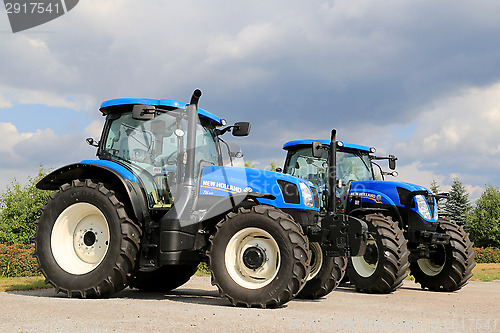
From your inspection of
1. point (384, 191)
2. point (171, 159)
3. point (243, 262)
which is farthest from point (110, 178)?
point (384, 191)

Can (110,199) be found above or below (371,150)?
below

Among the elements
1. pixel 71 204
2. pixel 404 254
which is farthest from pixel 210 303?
pixel 404 254

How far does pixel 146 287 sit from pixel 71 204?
7.46 ft

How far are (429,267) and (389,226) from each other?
2196 millimetres

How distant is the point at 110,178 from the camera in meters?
7.99

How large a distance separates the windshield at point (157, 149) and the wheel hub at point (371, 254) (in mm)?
4009

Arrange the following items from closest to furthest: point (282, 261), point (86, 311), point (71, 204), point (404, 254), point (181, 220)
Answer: point (86, 311)
point (282, 261)
point (181, 220)
point (71, 204)
point (404, 254)

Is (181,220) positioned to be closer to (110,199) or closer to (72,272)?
(110,199)

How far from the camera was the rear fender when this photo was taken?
752 centimetres

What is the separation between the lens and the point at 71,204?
7.88m

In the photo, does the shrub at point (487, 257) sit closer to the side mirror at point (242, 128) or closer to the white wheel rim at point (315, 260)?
the white wheel rim at point (315, 260)

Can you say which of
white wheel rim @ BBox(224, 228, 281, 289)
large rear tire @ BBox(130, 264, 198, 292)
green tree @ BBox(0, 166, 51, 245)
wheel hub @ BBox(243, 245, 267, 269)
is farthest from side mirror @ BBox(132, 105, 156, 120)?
green tree @ BBox(0, 166, 51, 245)

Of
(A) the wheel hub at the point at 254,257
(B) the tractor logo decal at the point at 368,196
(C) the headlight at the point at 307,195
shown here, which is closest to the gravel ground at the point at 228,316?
(A) the wheel hub at the point at 254,257

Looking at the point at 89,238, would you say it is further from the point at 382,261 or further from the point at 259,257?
the point at 382,261
